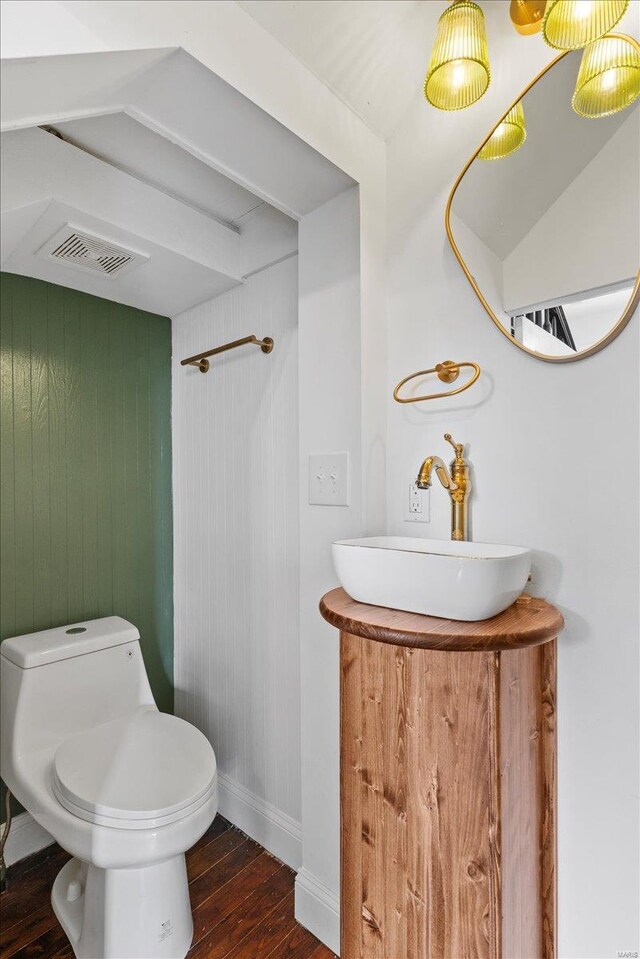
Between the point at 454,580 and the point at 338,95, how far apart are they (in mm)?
1139

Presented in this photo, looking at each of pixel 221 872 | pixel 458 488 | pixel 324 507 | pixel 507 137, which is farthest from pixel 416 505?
pixel 221 872

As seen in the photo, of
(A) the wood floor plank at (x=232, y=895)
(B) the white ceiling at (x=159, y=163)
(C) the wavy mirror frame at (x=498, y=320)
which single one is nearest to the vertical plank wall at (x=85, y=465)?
(B) the white ceiling at (x=159, y=163)

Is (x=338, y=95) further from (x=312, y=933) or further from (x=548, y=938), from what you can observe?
(x=312, y=933)

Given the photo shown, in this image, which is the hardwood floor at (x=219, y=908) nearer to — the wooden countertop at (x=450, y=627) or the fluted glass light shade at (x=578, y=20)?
the wooden countertop at (x=450, y=627)

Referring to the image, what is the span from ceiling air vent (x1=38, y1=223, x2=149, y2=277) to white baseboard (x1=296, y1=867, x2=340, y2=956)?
1751mm

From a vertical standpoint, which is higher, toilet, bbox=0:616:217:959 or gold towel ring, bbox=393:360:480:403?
gold towel ring, bbox=393:360:480:403

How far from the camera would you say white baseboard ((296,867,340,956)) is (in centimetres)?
125

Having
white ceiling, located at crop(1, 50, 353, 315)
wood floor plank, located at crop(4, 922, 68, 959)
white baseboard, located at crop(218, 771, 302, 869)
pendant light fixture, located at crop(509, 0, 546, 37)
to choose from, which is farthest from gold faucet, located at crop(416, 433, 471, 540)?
wood floor plank, located at crop(4, 922, 68, 959)

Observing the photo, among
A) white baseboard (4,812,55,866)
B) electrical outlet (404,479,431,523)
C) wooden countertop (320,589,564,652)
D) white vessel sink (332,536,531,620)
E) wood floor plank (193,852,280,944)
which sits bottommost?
wood floor plank (193,852,280,944)

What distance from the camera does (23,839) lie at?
5.08ft

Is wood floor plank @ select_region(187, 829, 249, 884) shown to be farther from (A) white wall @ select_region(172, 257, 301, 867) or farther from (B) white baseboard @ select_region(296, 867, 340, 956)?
(B) white baseboard @ select_region(296, 867, 340, 956)

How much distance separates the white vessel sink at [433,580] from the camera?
0.79m

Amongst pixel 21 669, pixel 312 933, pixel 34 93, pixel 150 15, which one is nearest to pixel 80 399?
pixel 21 669

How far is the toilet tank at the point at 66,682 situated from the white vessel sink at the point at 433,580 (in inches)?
40.3
